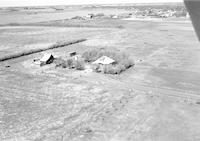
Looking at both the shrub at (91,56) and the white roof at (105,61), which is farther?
the shrub at (91,56)

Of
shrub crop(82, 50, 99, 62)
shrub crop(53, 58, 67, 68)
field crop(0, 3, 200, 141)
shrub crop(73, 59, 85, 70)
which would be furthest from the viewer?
shrub crop(82, 50, 99, 62)

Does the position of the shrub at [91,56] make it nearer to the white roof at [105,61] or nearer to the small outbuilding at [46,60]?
the white roof at [105,61]

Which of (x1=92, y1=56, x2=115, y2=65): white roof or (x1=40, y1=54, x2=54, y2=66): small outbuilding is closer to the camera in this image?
(x1=92, y1=56, x2=115, y2=65): white roof

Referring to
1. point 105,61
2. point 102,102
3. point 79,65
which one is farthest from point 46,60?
point 102,102

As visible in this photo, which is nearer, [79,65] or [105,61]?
[79,65]

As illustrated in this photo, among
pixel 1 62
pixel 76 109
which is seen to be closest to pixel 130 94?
pixel 76 109

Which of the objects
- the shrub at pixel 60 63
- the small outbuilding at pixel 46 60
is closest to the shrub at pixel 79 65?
the shrub at pixel 60 63

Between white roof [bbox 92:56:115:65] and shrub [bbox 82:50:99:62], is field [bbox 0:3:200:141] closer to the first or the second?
white roof [bbox 92:56:115:65]

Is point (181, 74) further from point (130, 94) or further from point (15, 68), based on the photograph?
point (15, 68)

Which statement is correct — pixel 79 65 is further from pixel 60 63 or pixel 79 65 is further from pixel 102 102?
pixel 102 102

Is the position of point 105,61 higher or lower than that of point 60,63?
higher

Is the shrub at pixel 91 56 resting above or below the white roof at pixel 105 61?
below

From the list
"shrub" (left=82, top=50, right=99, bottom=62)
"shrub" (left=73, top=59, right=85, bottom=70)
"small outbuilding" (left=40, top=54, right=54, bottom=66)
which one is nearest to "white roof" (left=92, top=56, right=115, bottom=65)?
"shrub" (left=73, top=59, right=85, bottom=70)
